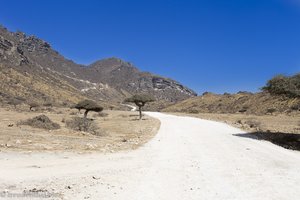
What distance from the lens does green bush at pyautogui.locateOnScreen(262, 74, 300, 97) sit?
20656 millimetres

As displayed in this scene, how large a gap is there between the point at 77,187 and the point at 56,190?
1.72 ft

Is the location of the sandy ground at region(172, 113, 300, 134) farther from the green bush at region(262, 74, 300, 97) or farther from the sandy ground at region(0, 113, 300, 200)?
the sandy ground at region(0, 113, 300, 200)

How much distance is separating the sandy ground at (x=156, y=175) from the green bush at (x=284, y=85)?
5749mm

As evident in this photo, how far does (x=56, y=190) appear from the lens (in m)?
8.72

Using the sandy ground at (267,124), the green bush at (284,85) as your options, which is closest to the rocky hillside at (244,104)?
the sandy ground at (267,124)

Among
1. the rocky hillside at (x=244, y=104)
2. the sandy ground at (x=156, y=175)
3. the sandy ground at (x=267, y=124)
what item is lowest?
the sandy ground at (x=156, y=175)

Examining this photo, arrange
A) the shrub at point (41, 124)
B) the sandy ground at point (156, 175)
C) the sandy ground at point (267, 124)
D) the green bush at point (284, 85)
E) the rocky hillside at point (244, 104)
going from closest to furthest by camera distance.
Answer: the sandy ground at point (156, 175), the green bush at point (284, 85), the shrub at point (41, 124), the sandy ground at point (267, 124), the rocky hillside at point (244, 104)

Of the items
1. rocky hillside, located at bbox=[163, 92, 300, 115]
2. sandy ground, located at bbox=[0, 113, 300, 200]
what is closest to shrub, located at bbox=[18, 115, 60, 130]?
sandy ground, located at bbox=[0, 113, 300, 200]

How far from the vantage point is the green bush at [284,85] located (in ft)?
67.8

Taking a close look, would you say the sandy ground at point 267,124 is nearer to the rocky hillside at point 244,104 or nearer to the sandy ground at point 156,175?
the sandy ground at point 156,175

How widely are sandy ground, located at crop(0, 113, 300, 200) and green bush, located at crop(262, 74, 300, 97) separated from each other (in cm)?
575

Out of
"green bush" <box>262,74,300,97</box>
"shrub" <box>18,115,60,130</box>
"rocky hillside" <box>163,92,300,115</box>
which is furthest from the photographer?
"rocky hillside" <box>163,92,300,115</box>

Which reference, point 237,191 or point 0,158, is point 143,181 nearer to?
point 237,191

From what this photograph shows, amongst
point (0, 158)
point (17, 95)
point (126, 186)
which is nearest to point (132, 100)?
point (0, 158)
